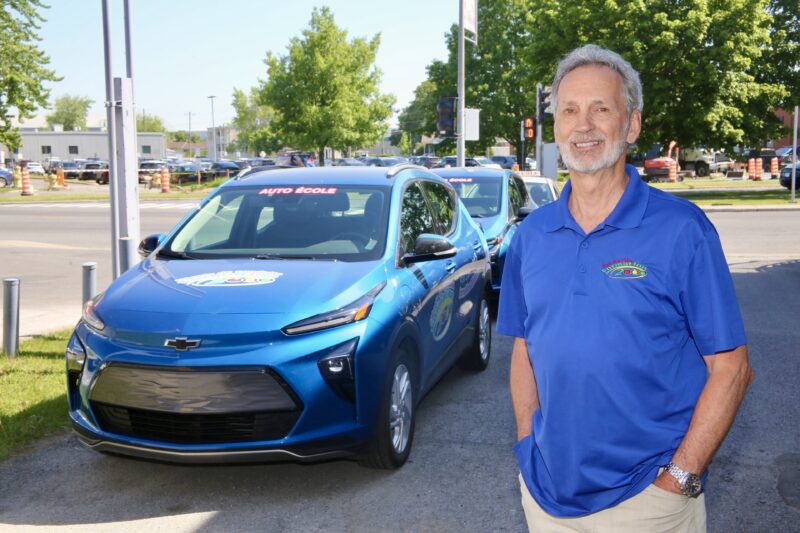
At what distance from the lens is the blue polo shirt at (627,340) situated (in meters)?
2.15

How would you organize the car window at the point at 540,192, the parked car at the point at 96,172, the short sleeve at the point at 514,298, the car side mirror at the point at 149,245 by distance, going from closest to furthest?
the short sleeve at the point at 514,298, the car side mirror at the point at 149,245, the car window at the point at 540,192, the parked car at the point at 96,172

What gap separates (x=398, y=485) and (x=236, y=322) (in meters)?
1.29

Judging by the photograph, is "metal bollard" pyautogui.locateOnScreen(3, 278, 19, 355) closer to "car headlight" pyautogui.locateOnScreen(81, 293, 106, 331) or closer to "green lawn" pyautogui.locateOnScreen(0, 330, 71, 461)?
"green lawn" pyautogui.locateOnScreen(0, 330, 71, 461)

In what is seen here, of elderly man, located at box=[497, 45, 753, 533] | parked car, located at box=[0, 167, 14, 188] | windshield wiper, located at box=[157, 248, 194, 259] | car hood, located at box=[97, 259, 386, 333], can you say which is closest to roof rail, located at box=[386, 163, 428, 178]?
car hood, located at box=[97, 259, 386, 333]

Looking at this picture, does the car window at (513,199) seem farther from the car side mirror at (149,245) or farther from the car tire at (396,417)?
the car tire at (396,417)

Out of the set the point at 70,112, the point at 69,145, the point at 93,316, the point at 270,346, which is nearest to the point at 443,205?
the point at 270,346

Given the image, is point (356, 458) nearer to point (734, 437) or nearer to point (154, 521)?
point (154, 521)

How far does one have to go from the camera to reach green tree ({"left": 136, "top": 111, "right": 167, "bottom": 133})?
179413 millimetres

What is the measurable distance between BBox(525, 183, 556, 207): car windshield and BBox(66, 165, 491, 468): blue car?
936 cm

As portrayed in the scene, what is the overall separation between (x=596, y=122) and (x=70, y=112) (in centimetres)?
17801

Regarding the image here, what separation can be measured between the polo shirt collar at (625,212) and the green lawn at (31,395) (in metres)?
4.23

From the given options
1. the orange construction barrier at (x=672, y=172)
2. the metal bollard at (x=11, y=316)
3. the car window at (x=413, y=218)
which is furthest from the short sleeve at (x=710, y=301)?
the orange construction barrier at (x=672, y=172)

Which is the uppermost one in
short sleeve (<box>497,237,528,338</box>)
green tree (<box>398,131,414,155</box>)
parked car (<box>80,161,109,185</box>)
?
green tree (<box>398,131,414,155</box>)

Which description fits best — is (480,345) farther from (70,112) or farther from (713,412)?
(70,112)
